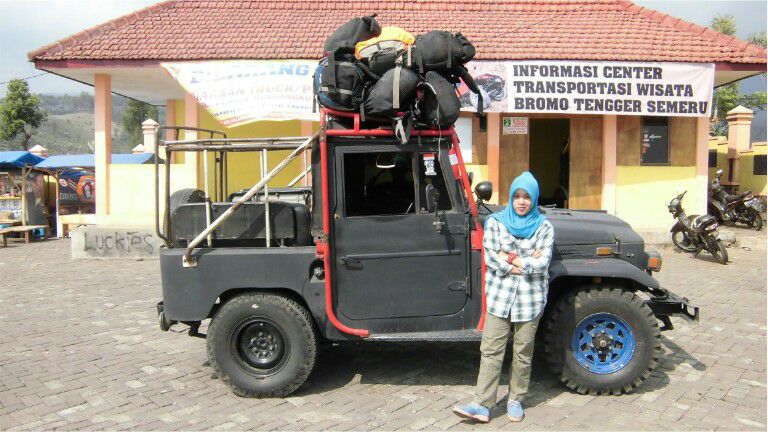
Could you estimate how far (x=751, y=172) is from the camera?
16.8m

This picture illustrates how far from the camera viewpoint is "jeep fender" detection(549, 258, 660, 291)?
13.8 feet

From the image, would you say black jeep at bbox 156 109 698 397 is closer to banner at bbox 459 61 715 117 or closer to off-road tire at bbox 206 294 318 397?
off-road tire at bbox 206 294 318 397

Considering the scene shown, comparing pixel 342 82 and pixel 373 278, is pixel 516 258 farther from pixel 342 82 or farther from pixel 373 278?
pixel 342 82

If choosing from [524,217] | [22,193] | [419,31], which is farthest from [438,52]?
[22,193]

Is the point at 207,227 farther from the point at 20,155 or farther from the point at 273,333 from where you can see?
the point at 20,155

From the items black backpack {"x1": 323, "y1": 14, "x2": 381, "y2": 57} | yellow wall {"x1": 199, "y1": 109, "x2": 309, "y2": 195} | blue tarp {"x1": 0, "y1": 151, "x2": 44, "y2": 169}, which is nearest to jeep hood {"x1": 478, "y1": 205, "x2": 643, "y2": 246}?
black backpack {"x1": 323, "y1": 14, "x2": 381, "y2": 57}

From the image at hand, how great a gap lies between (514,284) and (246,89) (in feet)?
28.3

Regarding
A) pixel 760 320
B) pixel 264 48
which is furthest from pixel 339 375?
pixel 264 48

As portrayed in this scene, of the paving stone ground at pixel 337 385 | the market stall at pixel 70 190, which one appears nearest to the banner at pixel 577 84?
the paving stone ground at pixel 337 385

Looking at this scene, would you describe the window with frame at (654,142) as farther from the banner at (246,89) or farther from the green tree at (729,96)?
the green tree at (729,96)

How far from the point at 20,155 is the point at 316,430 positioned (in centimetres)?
1477

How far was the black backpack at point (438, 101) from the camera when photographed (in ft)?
13.2

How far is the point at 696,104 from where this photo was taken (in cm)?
1135

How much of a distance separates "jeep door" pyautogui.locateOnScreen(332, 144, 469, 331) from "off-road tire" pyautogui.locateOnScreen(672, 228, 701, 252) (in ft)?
27.2
